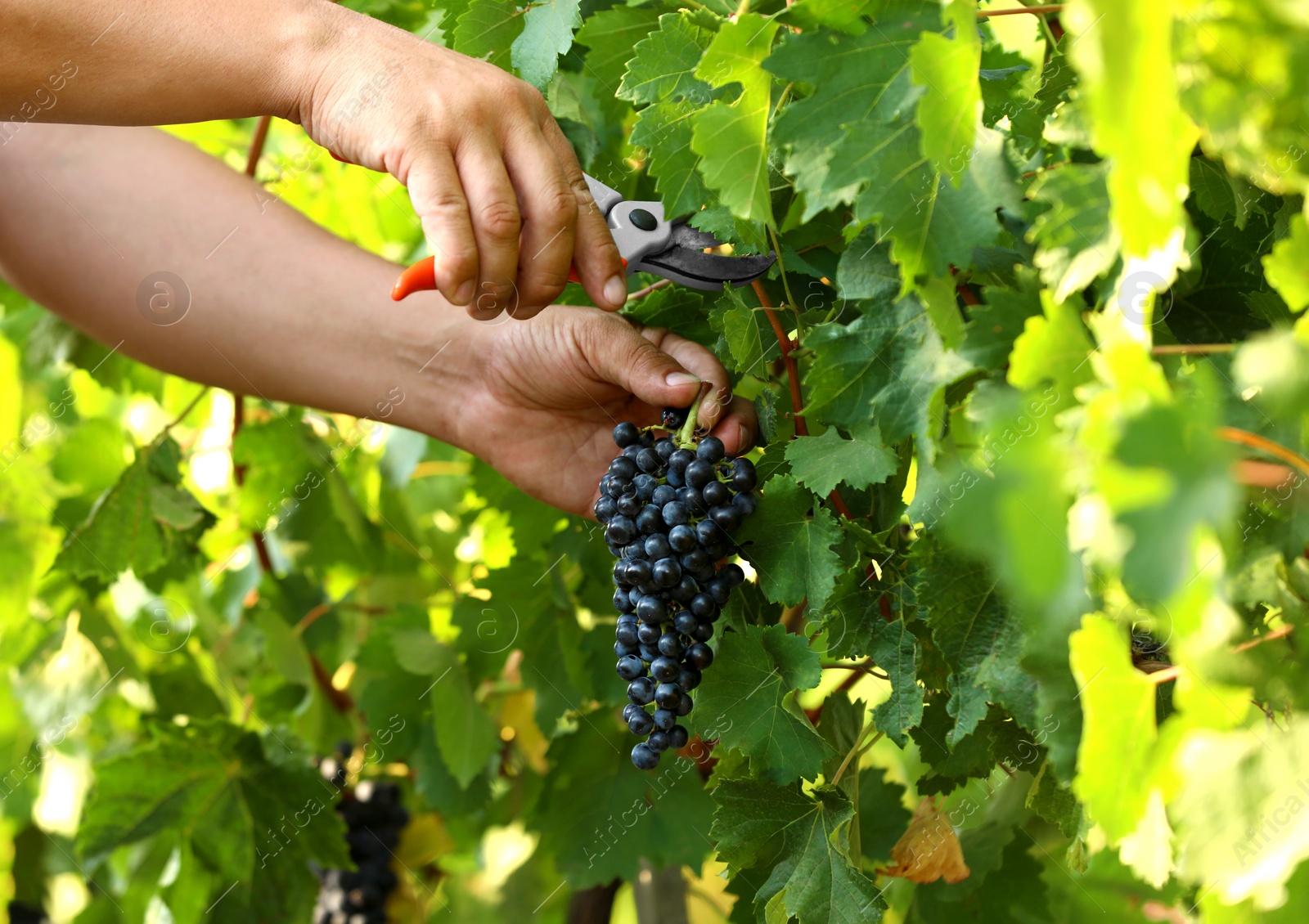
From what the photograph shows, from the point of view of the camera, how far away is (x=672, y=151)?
0.78 meters

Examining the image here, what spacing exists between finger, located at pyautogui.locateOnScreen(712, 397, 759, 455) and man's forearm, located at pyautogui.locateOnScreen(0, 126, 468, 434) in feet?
1.50

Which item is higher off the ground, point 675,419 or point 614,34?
point 614,34

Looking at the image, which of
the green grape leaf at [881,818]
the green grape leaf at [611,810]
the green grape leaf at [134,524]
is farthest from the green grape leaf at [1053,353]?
the green grape leaf at [134,524]

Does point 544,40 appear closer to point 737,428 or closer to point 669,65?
point 669,65

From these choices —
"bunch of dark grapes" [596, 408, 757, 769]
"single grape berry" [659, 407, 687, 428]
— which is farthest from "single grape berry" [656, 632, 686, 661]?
"single grape berry" [659, 407, 687, 428]

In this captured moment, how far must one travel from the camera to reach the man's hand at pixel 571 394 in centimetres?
85

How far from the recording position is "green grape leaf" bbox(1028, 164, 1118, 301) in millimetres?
532

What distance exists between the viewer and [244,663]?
1706 millimetres

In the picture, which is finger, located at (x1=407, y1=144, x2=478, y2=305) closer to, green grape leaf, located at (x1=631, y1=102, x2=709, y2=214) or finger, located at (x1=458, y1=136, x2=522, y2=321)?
finger, located at (x1=458, y1=136, x2=522, y2=321)

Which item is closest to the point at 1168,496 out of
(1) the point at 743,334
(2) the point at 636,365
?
(1) the point at 743,334

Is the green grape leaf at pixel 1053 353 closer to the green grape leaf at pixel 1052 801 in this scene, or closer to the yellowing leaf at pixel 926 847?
the green grape leaf at pixel 1052 801

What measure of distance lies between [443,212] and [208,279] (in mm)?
716

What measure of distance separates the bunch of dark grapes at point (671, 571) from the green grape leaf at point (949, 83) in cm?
29

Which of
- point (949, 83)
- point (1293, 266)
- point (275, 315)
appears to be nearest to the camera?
point (1293, 266)
